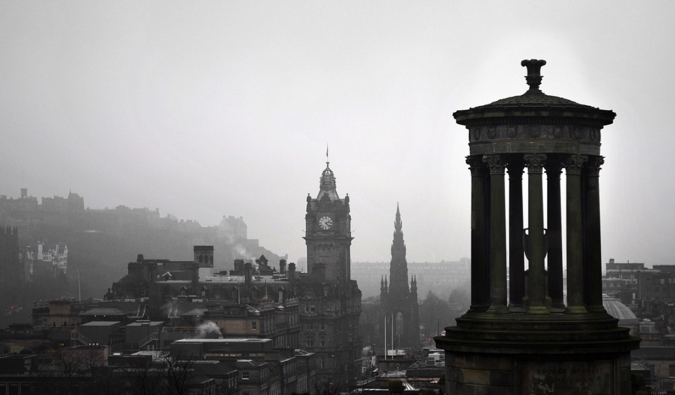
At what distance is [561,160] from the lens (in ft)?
107

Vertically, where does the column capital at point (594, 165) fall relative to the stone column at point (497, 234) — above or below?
above

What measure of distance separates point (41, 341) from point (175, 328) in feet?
56.8

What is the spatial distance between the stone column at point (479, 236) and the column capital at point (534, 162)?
3.44ft

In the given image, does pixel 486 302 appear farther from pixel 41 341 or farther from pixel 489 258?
pixel 41 341

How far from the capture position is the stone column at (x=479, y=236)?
33.1 metres

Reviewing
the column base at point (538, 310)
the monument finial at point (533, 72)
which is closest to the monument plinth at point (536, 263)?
the column base at point (538, 310)

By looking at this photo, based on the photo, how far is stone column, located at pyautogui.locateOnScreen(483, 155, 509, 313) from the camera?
3250 centimetres

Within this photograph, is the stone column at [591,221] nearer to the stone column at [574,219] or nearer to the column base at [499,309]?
the stone column at [574,219]

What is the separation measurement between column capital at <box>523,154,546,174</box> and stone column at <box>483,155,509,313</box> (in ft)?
1.87

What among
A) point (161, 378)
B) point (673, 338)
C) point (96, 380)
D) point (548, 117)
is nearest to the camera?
point (548, 117)

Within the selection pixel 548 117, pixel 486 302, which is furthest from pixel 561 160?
pixel 486 302

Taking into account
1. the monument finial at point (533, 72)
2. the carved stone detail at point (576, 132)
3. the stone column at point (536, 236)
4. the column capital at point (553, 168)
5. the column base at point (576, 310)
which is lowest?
the column base at point (576, 310)

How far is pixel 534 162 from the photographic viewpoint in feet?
106

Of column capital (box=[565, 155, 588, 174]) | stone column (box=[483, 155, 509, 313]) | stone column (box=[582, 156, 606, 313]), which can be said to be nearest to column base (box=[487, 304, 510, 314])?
stone column (box=[483, 155, 509, 313])
